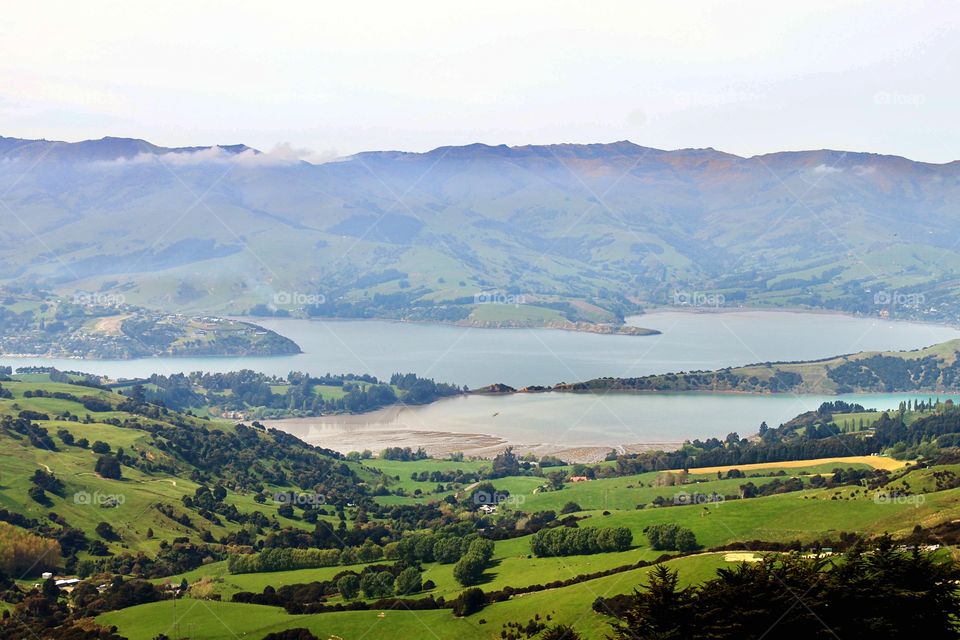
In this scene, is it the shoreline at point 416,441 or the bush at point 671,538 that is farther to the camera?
the shoreline at point 416,441

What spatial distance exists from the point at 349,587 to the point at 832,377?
114 meters

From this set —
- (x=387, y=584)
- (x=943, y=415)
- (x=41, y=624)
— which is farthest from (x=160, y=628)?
(x=943, y=415)

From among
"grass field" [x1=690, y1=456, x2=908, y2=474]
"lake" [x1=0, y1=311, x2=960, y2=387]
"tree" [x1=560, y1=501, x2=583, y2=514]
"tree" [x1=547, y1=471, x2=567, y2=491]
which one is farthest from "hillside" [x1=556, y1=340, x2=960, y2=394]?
"tree" [x1=560, y1=501, x2=583, y2=514]

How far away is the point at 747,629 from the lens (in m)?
23.1

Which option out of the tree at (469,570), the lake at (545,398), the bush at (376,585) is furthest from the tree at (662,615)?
the lake at (545,398)

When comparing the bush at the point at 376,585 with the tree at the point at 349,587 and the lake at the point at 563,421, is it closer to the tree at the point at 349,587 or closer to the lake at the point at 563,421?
the tree at the point at 349,587

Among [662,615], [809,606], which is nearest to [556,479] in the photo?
[809,606]

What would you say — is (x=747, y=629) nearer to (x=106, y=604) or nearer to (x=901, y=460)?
(x=106, y=604)

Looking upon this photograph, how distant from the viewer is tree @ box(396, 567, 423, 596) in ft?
165

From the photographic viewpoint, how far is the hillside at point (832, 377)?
14188 cm

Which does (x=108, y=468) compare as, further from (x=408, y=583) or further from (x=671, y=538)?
(x=671, y=538)

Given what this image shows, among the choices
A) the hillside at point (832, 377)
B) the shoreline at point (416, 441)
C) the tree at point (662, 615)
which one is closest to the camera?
the tree at point (662, 615)

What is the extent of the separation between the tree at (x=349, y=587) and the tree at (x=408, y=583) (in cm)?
207

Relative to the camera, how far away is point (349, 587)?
49844 millimetres
